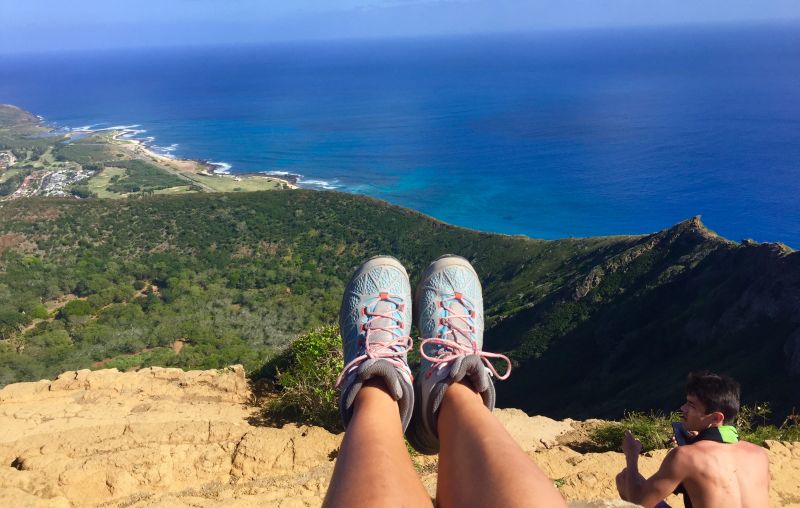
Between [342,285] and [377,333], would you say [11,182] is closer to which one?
[342,285]

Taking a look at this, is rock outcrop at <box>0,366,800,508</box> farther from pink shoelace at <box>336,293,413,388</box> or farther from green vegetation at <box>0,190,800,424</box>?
green vegetation at <box>0,190,800,424</box>

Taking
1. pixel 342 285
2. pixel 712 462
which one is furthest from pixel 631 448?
pixel 342 285

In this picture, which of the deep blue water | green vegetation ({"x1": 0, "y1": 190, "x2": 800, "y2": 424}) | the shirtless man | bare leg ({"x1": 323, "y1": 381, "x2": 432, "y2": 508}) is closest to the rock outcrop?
the shirtless man

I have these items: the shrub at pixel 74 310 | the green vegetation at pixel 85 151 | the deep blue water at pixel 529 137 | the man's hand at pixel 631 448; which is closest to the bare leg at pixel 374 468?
the man's hand at pixel 631 448

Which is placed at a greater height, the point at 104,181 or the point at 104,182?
the point at 104,181

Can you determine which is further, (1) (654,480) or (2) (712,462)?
(1) (654,480)

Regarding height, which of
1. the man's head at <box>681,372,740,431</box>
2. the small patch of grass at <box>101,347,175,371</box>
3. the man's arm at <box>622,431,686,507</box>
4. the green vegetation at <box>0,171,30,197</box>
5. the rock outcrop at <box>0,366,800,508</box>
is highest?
the green vegetation at <box>0,171,30,197</box>

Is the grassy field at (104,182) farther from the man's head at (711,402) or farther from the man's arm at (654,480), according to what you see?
the man's head at (711,402)
